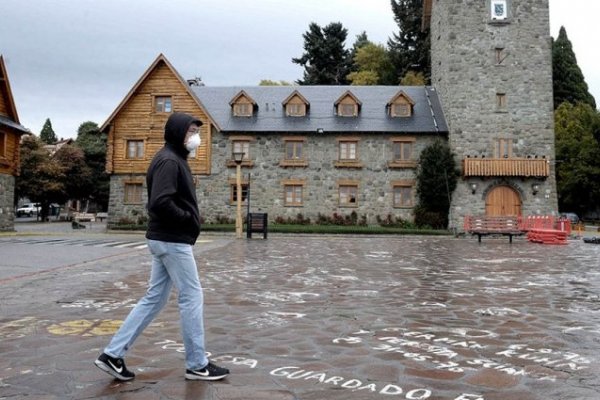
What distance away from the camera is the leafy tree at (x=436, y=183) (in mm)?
31672

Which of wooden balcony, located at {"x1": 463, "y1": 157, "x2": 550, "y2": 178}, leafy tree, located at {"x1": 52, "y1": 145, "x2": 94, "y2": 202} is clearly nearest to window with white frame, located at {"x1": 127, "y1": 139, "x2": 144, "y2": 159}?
leafy tree, located at {"x1": 52, "y1": 145, "x2": 94, "y2": 202}

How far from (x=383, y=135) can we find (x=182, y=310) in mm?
31270

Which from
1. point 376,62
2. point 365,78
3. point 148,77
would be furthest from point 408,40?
point 148,77

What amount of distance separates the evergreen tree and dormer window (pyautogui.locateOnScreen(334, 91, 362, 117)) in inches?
1327

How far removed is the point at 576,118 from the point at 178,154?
5201 cm

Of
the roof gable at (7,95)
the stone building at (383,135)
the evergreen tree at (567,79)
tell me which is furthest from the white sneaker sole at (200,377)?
the evergreen tree at (567,79)

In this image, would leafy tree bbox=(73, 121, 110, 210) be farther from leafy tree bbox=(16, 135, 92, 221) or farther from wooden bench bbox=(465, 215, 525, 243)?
wooden bench bbox=(465, 215, 525, 243)

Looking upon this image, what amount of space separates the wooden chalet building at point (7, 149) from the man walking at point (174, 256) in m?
27.9

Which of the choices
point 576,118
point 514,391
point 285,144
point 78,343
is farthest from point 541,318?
point 576,118

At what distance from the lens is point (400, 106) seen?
115 feet

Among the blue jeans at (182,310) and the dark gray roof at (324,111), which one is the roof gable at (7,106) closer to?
the dark gray roof at (324,111)

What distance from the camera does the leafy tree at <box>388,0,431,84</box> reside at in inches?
2158

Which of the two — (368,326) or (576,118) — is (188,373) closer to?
(368,326)

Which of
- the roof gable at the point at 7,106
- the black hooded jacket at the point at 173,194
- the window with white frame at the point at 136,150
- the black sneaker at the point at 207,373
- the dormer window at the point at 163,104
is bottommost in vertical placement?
the black sneaker at the point at 207,373
